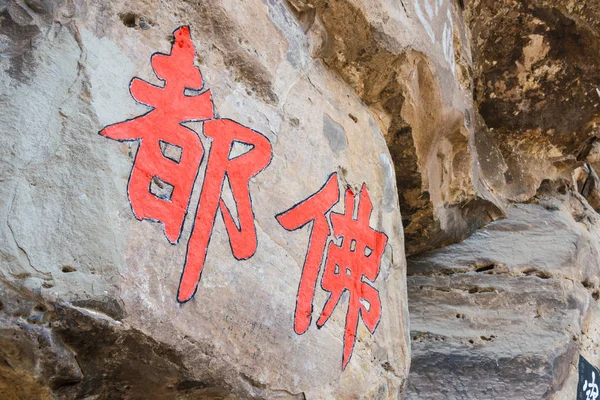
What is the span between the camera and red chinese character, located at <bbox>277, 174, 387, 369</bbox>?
5.85 feet

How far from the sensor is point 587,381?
273 centimetres

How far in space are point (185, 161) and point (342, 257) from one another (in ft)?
2.24

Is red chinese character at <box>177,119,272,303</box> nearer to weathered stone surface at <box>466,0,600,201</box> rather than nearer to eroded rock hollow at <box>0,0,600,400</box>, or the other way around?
eroded rock hollow at <box>0,0,600,400</box>

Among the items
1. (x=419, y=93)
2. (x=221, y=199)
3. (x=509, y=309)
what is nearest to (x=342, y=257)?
(x=221, y=199)

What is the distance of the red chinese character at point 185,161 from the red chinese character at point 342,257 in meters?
0.19

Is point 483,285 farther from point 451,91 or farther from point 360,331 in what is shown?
point 360,331

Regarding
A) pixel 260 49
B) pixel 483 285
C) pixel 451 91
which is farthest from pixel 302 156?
pixel 483 285

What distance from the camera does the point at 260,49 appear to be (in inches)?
71.0

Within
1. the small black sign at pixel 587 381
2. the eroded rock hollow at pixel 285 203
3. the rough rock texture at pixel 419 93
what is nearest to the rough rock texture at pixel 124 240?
the eroded rock hollow at pixel 285 203

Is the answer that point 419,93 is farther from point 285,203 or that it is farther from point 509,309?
point 509,309

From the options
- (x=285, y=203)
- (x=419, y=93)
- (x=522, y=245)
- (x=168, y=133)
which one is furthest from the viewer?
(x=522, y=245)

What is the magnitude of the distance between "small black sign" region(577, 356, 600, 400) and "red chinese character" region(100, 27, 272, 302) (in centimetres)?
183

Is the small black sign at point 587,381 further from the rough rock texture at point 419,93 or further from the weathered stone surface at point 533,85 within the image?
the weathered stone surface at point 533,85

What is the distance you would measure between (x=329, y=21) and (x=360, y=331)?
1012 millimetres
